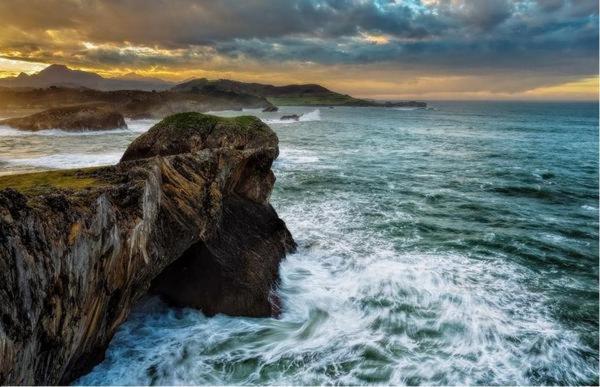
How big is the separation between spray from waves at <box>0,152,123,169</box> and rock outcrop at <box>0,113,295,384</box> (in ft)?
71.9

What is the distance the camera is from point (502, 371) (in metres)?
8.74

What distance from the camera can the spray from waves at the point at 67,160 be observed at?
30408 mm

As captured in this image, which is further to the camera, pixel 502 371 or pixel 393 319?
pixel 393 319

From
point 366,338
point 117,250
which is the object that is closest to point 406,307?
point 366,338

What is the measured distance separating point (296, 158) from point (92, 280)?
33033 millimetres

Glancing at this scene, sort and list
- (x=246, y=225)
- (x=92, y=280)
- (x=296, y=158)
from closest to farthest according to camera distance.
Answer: (x=92, y=280), (x=246, y=225), (x=296, y=158)

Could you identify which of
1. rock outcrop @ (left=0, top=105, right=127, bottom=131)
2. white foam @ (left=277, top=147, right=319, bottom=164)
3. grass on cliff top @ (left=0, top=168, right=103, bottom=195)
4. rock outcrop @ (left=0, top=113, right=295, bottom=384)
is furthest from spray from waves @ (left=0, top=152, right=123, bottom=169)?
rock outcrop @ (left=0, top=105, right=127, bottom=131)

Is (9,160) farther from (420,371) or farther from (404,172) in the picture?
(420,371)

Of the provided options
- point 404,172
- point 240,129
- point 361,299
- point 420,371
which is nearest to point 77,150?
point 240,129

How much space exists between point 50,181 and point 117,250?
2229mm

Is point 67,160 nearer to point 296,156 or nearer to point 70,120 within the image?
point 296,156

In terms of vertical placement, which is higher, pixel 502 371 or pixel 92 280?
pixel 92 280

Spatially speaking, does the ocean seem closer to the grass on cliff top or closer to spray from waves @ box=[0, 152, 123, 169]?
the grass on cliff top

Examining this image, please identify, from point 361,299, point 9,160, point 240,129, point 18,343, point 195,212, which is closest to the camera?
point 18,343
